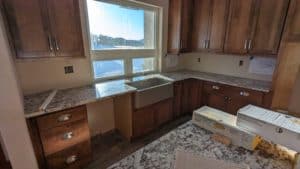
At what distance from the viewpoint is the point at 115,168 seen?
741 mm

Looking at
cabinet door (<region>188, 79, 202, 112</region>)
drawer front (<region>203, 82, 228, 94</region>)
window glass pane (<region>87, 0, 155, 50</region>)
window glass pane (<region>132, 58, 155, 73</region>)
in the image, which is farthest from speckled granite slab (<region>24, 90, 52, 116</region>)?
drawer front (<region>203, 82, 228, 94</region>)

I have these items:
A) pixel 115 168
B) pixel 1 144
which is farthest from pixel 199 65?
pixel 1 144

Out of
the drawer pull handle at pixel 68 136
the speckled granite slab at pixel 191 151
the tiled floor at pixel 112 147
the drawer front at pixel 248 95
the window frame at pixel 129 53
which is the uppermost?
the window frame at pixel 129 53

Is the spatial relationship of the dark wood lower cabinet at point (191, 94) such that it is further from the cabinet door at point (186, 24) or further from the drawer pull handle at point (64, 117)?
the drawer pull handle at point (64, 117)

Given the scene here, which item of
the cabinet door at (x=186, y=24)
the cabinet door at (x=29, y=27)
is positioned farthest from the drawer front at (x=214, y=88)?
the cabinet door at (x=29, y=27)

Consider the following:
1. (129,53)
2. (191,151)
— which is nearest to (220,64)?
(129,53)

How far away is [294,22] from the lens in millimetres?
1846

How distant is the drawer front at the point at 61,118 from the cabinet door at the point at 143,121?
0.76 m

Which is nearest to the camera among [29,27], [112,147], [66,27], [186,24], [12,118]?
[12,118]

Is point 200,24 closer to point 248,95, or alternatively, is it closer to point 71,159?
point 248,95

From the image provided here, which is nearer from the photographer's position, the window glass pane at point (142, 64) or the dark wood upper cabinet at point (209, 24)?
the dark wood upper cabinet at point (209, 24)

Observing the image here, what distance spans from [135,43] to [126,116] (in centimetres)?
131

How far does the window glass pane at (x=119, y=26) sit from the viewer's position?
7.18 feet

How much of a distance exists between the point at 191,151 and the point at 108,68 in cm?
199
